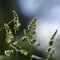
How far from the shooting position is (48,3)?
49.2 inches

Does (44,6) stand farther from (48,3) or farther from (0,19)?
(0,19)

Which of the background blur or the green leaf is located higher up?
the background blur

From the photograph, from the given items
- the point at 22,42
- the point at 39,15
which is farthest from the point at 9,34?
the point at 39,15

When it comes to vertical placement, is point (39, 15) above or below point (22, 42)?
above

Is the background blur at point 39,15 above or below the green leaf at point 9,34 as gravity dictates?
above

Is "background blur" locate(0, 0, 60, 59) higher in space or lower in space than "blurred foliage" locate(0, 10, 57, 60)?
higher

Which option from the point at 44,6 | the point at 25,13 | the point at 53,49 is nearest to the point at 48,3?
the point at 44,6

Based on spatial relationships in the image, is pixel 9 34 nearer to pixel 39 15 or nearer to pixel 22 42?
pixel 22 42

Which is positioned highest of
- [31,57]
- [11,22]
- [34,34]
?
[11,22]

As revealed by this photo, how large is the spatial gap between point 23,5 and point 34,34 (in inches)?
8.2

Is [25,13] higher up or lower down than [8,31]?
higher up

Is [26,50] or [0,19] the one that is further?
[0,19]

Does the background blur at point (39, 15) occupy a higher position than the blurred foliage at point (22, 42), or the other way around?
the background blur at point (39, 15)

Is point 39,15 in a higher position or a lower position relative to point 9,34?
higher
